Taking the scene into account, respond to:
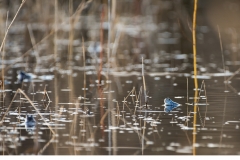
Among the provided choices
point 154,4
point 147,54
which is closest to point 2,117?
point 147,54

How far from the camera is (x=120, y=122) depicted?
5.47 meters

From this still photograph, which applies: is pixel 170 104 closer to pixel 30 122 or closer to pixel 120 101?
pixel 120 101

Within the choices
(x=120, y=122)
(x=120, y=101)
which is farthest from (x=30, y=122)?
(x=120, y=101)

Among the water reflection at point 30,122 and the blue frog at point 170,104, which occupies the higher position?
the blue frog at point 170,104

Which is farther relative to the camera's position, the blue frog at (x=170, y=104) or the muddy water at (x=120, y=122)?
the blue frog at (x=170, y=104)

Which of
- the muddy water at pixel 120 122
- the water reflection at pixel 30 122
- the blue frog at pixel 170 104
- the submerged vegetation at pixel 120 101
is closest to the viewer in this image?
the muddy water at pixel 120 122

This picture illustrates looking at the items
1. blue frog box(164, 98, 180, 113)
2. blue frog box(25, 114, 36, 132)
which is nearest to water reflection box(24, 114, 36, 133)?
blue frog box(25, 114, 36, 132)

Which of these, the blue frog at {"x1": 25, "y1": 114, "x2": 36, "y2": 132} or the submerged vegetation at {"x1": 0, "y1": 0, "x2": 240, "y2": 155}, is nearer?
the submerged vegetation at {"x1": 0, "y1": 0, "x2": 240, "y2": 155}

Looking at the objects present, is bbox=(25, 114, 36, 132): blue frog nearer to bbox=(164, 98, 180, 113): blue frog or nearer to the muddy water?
the muddy water

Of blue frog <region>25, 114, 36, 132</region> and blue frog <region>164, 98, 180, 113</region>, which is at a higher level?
blue frog <region>164, 98, 180, 113</region>

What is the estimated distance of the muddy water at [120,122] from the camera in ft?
14.9

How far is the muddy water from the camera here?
4531 mm

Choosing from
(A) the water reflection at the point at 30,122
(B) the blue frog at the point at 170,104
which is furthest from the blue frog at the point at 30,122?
(B) the blue frog at the point at 170,104

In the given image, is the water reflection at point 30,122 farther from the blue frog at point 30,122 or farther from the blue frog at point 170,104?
the blue frog at point 170,104
